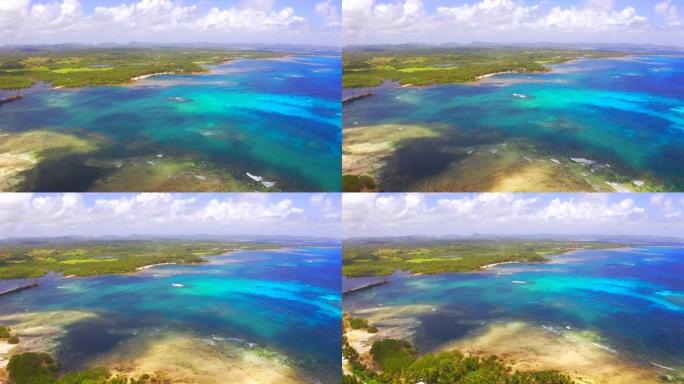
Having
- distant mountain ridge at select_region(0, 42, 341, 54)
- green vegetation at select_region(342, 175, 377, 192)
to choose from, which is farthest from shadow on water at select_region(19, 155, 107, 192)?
distant mountain ridge at select_region(0, 42, 341, 54)

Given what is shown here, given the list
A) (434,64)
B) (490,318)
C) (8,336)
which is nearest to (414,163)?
(490,318)

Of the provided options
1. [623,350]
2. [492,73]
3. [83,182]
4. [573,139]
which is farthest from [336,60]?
[623,350]

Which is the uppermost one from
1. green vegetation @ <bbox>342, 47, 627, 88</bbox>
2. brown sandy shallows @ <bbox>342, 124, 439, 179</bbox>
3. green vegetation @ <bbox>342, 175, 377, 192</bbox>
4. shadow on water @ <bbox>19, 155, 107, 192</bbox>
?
green vegetation @ <bbox>342, 47, 627, 88</bbox>

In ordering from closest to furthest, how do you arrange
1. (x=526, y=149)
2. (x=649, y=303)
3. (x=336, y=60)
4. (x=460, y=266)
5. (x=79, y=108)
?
(x=526, y=149) → (x=649, y=303) → (x=79, y=108) → (x=460, y=266) → (x=336, y=60)

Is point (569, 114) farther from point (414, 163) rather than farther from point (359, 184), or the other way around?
point (359, 184)

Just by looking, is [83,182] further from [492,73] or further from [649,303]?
[492,73]

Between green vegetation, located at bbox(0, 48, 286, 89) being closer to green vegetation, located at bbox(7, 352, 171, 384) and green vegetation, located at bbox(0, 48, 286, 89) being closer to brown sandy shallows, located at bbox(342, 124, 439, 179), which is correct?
green vegetation, located at bbox(7, 352, 171, 384)
